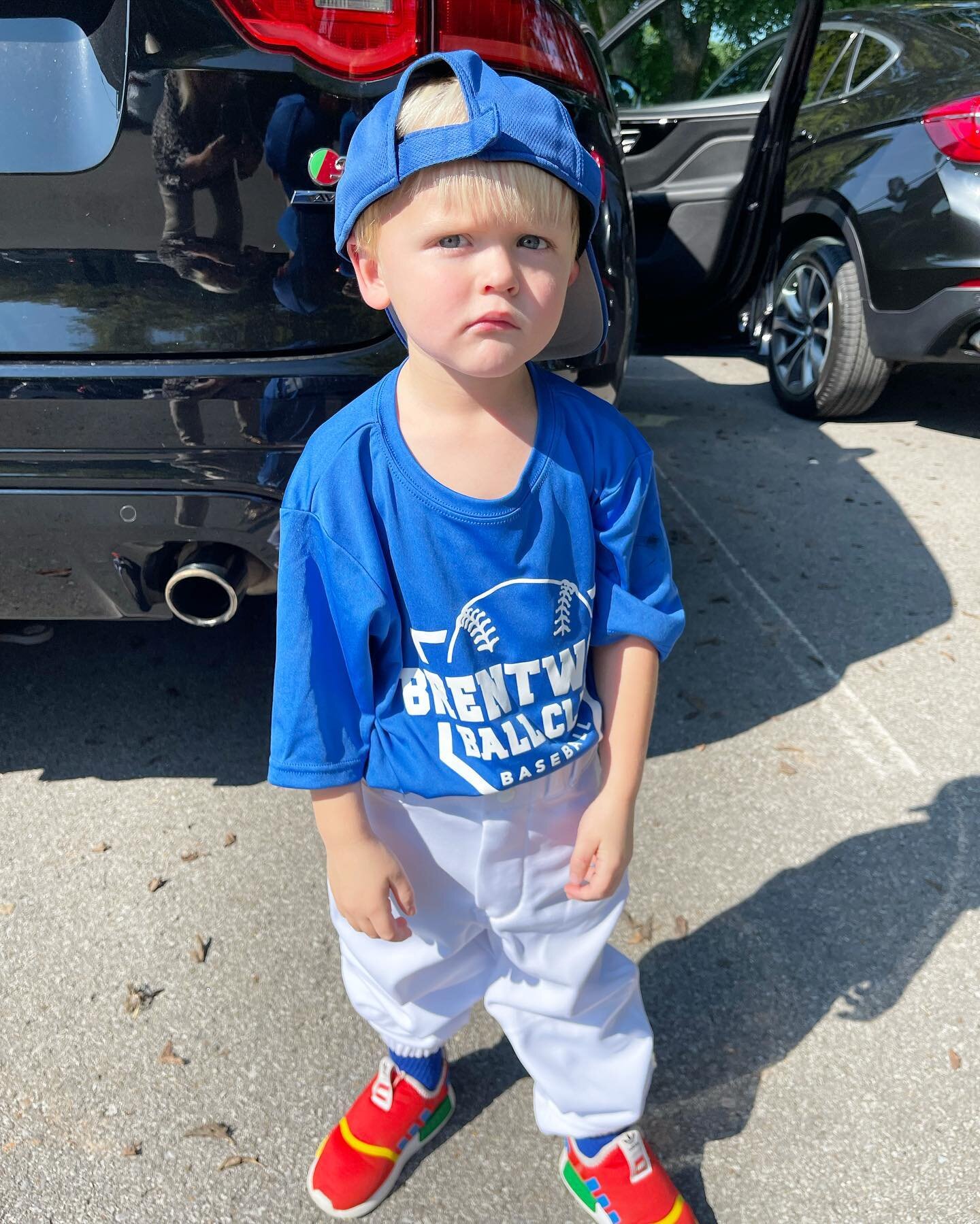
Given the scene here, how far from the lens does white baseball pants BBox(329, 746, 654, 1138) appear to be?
136cm

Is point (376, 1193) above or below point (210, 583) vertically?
below

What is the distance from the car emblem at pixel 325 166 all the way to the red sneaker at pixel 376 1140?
1457mm

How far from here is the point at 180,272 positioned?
1791mm

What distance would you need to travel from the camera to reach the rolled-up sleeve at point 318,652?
3.91 ft

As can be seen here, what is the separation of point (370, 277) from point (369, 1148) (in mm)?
1268

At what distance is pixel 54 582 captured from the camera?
6.63 ft

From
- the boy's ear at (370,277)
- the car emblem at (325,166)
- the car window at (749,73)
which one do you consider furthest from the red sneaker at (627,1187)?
the car window at (749,73)

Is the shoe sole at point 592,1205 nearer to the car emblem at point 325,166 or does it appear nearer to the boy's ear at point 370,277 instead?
the boy's ear at point 370,277

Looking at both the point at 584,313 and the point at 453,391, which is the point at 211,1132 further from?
the point at 584,313

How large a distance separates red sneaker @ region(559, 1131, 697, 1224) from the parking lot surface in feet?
0.18

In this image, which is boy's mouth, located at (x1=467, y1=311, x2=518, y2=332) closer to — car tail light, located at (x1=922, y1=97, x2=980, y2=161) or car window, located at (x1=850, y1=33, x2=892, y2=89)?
car tail light, located at (x1=922, y1=97, x2=980, y2=161)

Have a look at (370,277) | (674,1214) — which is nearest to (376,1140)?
(674,1214)

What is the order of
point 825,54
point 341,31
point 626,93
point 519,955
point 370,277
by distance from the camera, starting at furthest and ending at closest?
point 825,54
point 626,93
point 341,31
point 519,955
point 370,277

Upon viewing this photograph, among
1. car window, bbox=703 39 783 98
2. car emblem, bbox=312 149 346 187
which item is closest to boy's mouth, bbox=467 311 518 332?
car emblem, bbox=312 149 346 187
